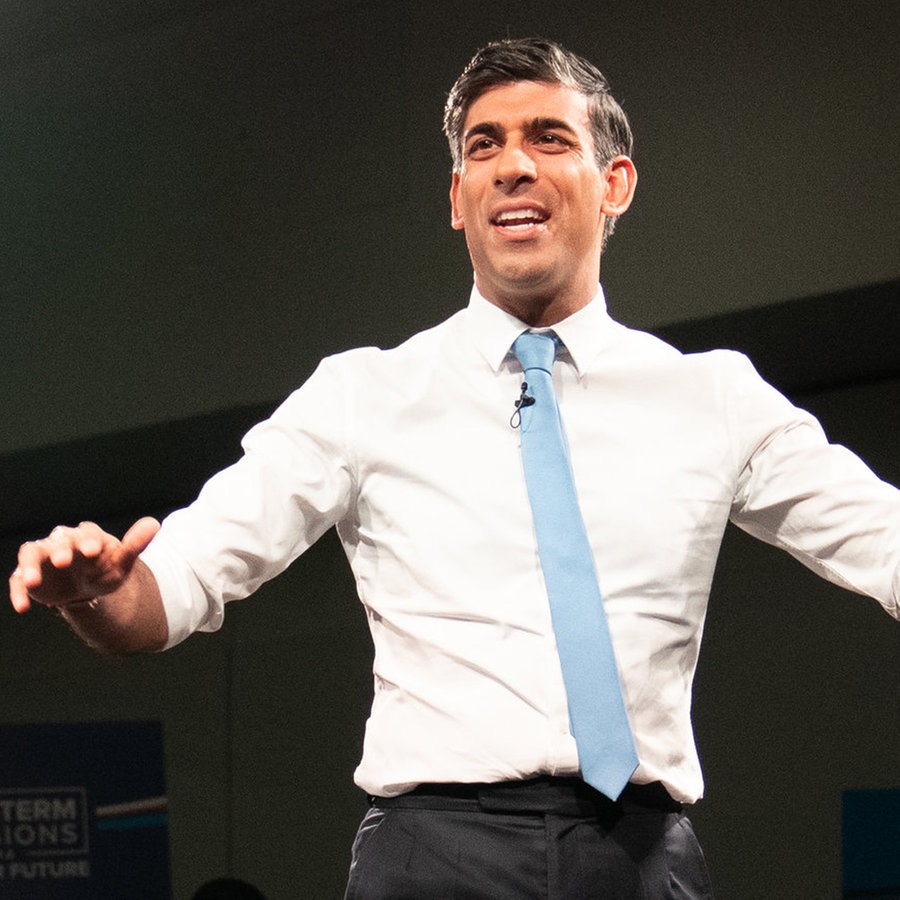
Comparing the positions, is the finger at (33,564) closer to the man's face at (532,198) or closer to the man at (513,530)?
the man at (513,530)

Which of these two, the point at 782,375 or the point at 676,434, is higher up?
the point at 782,375

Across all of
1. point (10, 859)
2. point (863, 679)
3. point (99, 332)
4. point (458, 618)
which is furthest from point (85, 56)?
point (458, 618)

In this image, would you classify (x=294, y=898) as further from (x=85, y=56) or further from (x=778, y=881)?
(x=85, y=56)

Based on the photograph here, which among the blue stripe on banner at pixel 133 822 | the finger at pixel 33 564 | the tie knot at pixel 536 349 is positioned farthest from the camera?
the blue stripe on banner at pixel 133 822

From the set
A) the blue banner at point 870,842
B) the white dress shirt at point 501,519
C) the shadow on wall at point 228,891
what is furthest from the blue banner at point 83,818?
the white dress shirt at point 501,519

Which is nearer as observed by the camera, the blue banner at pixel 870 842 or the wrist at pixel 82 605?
the wrist at pixel 82 605

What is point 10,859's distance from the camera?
4305 millimetres

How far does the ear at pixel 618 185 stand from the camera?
6.08ft

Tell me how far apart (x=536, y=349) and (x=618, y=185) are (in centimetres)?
35

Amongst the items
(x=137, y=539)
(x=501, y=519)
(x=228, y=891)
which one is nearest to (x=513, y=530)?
(x=501, y=519)

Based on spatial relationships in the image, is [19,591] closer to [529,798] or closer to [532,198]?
[529,798]

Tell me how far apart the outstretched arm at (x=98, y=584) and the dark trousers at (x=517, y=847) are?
327 mm

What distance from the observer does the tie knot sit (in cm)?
165

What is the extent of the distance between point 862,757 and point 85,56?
2.88 meters
